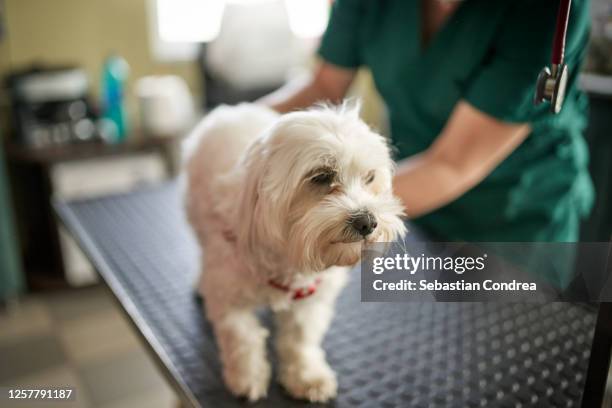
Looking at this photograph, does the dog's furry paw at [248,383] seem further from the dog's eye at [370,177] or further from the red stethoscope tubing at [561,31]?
the red stethoscope tubing at [561,31]

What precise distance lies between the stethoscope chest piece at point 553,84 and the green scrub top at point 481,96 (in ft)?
1.13

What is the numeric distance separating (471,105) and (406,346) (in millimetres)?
481

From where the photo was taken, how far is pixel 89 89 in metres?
2.80

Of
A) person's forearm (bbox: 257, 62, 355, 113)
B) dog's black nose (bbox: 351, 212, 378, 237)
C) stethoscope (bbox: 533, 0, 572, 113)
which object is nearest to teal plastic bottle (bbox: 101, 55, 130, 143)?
person's forearm (bbox: 257, 62, 355, 113)

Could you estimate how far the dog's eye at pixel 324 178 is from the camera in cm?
74

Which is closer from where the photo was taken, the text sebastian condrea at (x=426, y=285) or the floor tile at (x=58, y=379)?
the text sebastian condrea at (x=426, y=285)

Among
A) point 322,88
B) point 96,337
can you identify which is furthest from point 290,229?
point 96,337

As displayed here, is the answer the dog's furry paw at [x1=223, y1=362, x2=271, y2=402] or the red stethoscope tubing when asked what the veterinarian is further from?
the dog's furry paw at [x1=223, y1=362, x2=271, y2=402]

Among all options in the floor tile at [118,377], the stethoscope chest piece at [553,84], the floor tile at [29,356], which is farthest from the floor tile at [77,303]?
the stethoscope chest piece at [553,84]

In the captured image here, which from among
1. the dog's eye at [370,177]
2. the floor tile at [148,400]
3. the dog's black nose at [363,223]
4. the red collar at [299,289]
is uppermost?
the dog's eye at [370,177]

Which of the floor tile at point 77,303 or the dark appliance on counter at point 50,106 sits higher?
the dark appliance on counter at point 50,106

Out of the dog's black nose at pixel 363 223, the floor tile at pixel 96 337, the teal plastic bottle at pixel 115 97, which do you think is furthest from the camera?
the teal plastic bottle at pixel 115 97

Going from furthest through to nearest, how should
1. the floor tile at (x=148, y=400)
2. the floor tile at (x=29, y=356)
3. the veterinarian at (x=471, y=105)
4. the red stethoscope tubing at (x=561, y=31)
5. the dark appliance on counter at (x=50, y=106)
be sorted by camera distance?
the dark appliance on counter at (x=50, y=106)
the floor tile at (x=29, y=356)
the floor tile at (x=148, y=400)
the veterinarian at (x=471, y=105)
the red stethoscope tubing at (x=561, y=31)

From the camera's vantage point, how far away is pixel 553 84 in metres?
0.62
